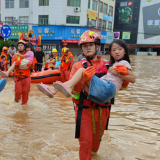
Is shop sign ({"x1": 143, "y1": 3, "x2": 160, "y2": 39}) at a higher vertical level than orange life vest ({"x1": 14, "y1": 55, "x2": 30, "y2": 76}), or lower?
higher

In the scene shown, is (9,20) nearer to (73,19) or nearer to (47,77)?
(73,19)

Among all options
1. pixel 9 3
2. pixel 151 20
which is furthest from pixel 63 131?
pixel 151 20

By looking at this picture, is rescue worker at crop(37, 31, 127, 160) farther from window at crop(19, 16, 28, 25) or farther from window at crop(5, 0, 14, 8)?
window at crop(5, 0, 14, 8)

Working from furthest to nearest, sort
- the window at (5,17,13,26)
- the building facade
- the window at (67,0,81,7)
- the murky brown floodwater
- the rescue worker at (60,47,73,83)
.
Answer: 1. the window at (5,17,13,26)
2. the window at (67,0,81,7)
3. the building facade
4. the rescue worker at (60,47,73,83)
5. the murky brown floodwater

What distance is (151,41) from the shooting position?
5312cm

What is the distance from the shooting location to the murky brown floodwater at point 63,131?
3439mm

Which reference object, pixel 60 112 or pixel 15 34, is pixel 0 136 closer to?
pixel 60 112

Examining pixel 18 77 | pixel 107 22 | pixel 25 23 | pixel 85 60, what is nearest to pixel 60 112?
pixel 18 77

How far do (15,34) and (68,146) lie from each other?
111ft

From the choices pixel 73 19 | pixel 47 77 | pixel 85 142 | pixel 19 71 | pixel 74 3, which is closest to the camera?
pixel 85 142

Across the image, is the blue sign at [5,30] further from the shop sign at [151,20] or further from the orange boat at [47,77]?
the shop sign at [151,20]

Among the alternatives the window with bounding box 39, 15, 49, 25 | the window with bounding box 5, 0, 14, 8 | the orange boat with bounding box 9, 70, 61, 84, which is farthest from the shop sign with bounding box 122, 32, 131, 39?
the orange boat with bounding box 9, 70, 61, 84

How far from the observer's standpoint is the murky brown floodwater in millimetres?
3439

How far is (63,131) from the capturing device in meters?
4.32
